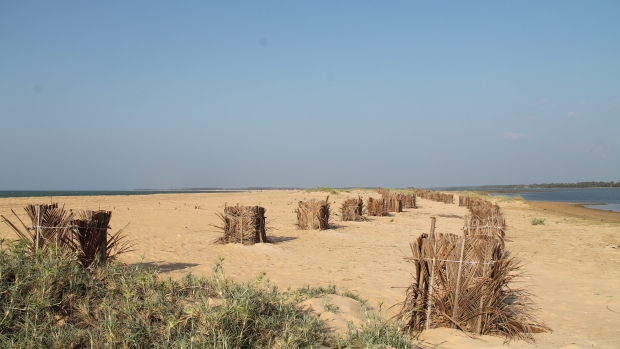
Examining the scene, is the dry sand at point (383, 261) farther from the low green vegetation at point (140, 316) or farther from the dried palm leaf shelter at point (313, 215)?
the low green vegetation at point (140, 316)

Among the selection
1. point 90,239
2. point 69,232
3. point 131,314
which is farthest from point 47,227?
point 131,314

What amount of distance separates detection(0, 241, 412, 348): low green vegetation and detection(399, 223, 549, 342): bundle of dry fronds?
0.90 metres

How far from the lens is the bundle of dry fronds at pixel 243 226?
A: 409 inches

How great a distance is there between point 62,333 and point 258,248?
21.6ft

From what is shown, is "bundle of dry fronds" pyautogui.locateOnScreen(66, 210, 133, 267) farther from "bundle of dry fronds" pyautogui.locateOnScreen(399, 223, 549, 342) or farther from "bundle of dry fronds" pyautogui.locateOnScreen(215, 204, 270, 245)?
"bundle of dry fronds" pyautogui.locateOnScreen(215, 204, 270, 245)

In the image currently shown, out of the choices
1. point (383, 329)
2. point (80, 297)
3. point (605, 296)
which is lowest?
point (605, 296)

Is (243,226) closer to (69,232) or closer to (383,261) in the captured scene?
(383,261)

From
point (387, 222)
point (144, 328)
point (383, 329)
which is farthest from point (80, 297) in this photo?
point (387, 222)

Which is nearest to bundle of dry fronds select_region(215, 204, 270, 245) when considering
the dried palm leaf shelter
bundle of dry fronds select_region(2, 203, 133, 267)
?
the dried palm leaf shelter

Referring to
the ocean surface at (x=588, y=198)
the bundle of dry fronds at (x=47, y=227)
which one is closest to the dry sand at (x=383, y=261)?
the bundle of dry fronds at (x=47, y=227)

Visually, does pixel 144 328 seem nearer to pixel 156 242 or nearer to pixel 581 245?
pixel 156 242

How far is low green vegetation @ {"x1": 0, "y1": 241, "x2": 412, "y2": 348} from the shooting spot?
3.44m

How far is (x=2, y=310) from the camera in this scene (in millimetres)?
3705

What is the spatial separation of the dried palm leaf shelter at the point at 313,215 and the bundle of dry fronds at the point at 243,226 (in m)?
3.47
